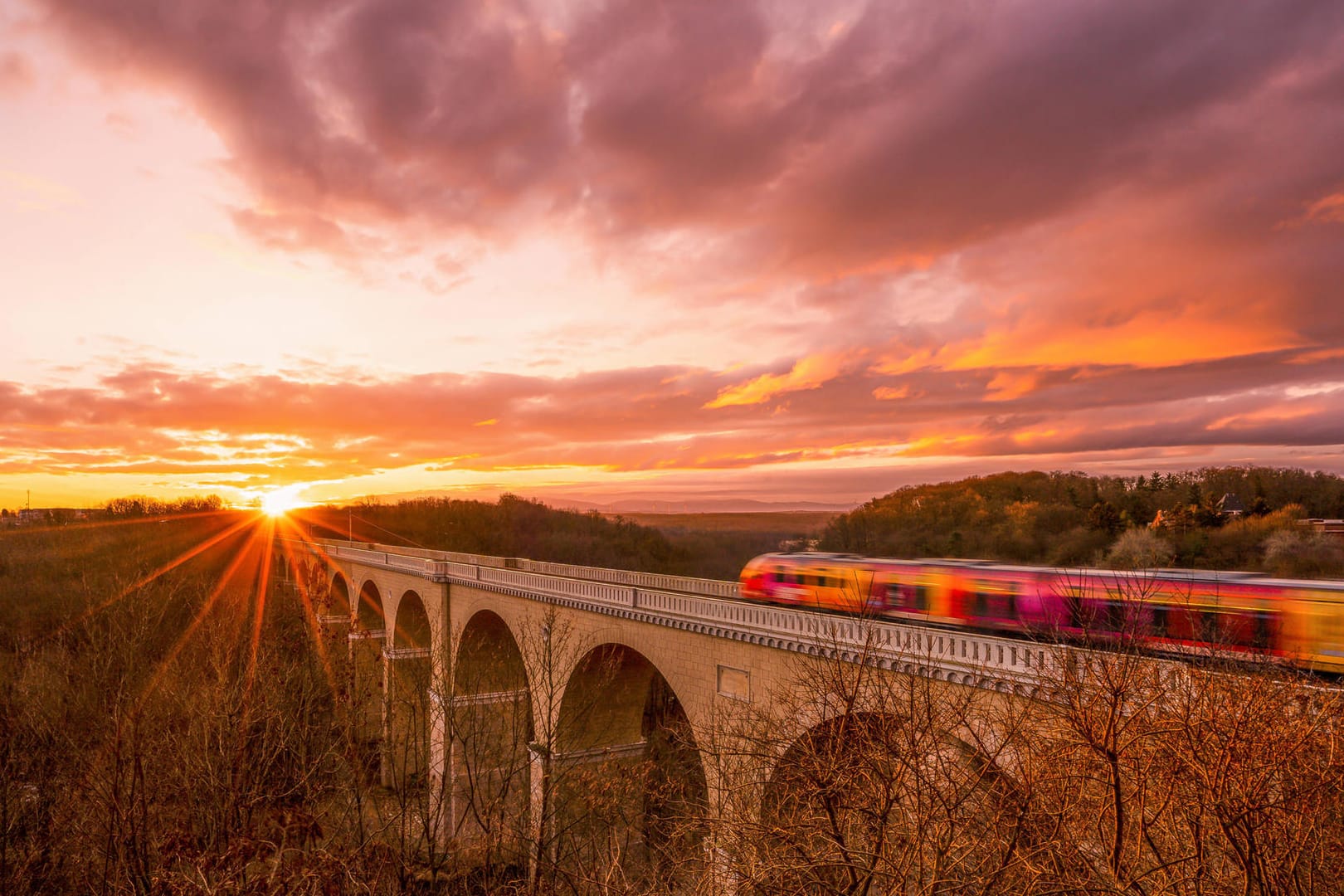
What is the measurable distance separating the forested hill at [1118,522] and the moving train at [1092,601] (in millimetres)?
24172

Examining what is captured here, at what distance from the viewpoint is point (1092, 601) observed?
12.8 meters

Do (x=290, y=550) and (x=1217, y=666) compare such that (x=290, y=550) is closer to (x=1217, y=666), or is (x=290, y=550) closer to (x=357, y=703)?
(x=357, y=703)

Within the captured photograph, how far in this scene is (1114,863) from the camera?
15.1ft

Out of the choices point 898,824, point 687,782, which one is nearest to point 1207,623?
point 898,824

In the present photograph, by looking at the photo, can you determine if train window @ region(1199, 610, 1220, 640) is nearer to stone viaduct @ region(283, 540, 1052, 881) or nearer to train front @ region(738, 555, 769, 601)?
stone viaduct @ region(283, 540, 1052, 881)

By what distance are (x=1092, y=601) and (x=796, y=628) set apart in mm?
5348

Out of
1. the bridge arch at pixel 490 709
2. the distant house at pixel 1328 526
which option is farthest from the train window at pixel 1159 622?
the distant house at pixel 1328 526

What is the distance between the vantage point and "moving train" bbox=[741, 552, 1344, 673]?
10484 millimetres

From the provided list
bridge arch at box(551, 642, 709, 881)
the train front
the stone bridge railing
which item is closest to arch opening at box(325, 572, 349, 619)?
the stone bridge railing

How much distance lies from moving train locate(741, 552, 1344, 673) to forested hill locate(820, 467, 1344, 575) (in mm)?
24172

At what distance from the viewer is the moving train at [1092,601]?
1048cm

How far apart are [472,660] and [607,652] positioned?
12.3 meters

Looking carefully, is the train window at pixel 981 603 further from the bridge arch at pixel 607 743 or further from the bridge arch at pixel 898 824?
the bridge arch at pixel 607 743

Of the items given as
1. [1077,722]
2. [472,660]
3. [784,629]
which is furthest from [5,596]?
[1077,722]
